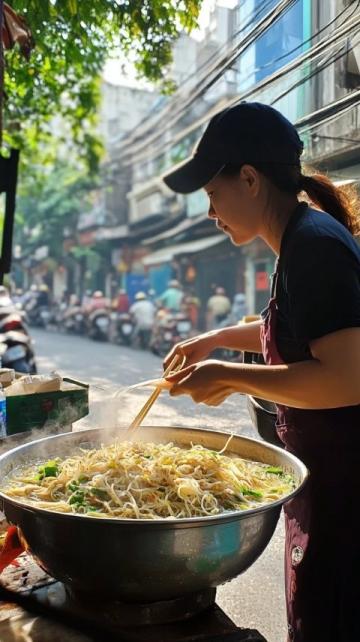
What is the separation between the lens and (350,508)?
1.60 metres

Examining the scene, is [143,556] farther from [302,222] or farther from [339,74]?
[339,74]

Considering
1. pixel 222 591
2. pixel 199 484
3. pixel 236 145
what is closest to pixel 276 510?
pixel 199 484

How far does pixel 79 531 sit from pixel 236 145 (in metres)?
1.10

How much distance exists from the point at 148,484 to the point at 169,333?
507 inches

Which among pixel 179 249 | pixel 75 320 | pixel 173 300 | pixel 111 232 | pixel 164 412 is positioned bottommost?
pixel 164 412

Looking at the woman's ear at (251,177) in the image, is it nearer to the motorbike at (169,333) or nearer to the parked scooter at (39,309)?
the motorbike at (169,333)

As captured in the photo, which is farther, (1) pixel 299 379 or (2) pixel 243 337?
(2) pixel 243 337

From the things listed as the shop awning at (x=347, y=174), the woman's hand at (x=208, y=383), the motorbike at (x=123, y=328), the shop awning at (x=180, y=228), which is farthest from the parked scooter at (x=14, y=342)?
the shop awning at (x=180, y=228)

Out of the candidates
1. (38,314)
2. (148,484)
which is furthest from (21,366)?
(38,314)

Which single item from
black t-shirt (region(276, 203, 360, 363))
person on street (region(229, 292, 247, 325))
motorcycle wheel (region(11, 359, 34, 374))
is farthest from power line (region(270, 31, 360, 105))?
person on street (region(229, 292, 247, 325))

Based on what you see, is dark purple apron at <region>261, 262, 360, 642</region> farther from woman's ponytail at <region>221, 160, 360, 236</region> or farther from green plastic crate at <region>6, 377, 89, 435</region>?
green plastic crate at <region>6, 377, 89, 435</region>

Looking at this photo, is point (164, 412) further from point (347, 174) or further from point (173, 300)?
point (173, 300)

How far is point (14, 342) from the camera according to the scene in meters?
6.71

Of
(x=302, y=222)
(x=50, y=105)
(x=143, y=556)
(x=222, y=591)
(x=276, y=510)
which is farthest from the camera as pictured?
(x=50, y=105)
